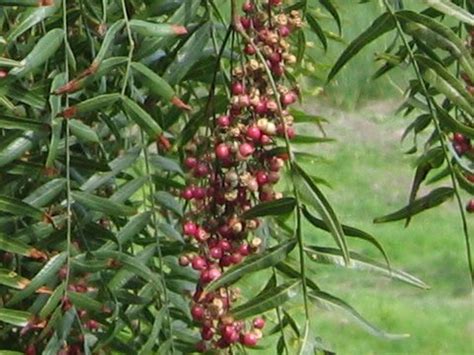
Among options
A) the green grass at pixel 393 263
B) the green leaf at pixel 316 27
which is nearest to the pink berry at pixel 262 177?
the green leaf at pixel 316 27

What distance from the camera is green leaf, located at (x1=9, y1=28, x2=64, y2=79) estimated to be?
86cm

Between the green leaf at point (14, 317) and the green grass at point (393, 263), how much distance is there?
189cm

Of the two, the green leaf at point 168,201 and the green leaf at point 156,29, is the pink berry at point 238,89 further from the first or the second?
the green leaf at point 168,201

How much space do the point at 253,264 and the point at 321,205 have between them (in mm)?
62

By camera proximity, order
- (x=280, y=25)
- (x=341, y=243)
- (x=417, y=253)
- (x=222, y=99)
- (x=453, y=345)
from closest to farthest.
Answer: (x=341, y=243) → (x=280, y=25) → (x=222, y=99) → (x=453, y=345) → (x=417, y=253)

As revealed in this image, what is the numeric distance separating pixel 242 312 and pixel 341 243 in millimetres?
85

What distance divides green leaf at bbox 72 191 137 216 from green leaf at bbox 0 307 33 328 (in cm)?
9

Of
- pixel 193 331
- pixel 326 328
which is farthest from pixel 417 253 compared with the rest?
pixel 193 331

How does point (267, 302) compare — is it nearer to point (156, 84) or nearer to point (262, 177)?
point (262, 177)

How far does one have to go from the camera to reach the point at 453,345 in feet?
10.9

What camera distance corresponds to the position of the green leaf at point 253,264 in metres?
0.74

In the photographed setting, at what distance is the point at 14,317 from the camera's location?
2.93 ft

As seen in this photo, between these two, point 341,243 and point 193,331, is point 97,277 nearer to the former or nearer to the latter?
point 193,331

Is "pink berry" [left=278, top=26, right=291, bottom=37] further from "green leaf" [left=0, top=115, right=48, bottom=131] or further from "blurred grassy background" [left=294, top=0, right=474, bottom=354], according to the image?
"blurred grassy background" [left=294, top=0, right=474, bottom=354]
